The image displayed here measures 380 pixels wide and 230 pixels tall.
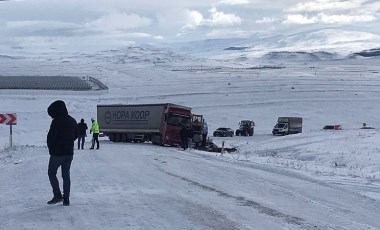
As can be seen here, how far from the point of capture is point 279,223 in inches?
380

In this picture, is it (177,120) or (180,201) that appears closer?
(180,201)

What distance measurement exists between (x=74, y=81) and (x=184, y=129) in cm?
7240

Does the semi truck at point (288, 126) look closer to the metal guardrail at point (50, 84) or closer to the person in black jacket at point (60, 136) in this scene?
the metal guardrail at point (50, 84)

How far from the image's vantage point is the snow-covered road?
9.45m

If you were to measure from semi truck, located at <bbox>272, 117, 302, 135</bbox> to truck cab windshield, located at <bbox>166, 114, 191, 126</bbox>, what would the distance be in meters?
22.6

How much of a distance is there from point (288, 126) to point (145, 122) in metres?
24.8

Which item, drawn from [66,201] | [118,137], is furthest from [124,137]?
[66,201]

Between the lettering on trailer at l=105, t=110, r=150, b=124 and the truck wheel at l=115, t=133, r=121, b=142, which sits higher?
the lettering on trailer at l=105, t=110, r=150, b=124

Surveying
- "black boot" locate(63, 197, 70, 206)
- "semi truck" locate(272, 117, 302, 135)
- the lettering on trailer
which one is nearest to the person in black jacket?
"black boot" locate(63, 197, 70, 206)

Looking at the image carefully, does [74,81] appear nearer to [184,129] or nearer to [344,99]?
[344,99]

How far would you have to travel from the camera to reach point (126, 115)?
148 feet

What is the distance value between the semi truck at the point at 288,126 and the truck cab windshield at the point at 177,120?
22.6 meters

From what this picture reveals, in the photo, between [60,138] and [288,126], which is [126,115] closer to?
[288,126]

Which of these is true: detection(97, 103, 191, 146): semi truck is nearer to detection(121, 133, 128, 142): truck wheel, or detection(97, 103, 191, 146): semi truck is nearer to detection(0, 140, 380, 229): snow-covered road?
detection(121, 133, 128, 142): truck wheel
